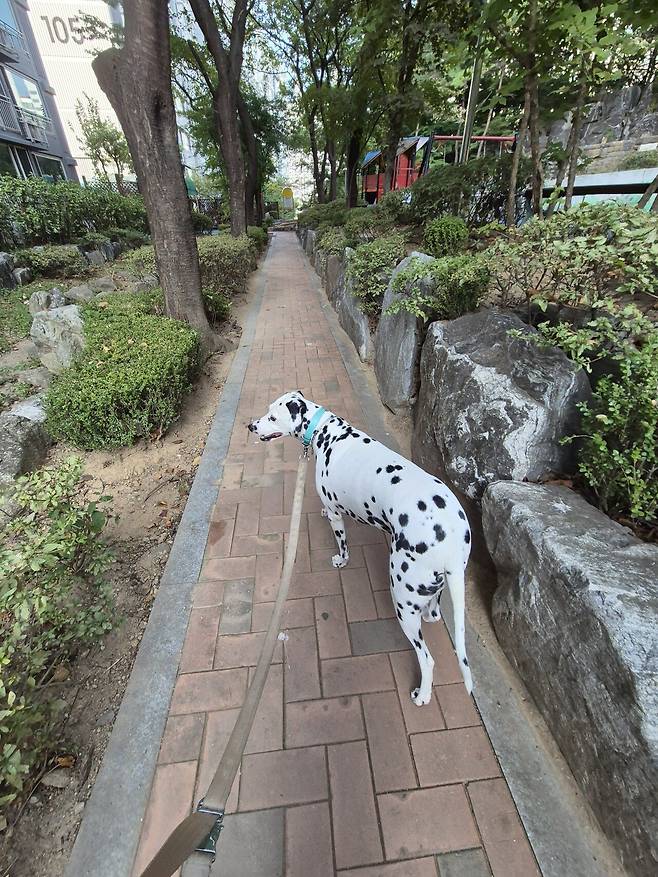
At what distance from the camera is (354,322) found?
19.5ft

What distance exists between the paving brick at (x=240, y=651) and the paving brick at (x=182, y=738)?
0.84ft

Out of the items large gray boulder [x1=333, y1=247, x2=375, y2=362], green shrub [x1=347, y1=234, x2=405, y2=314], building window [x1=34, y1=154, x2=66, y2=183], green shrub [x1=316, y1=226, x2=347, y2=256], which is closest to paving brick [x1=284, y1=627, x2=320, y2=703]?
large gray boulder [x1=333, y1=247, x2=375, y2=362]

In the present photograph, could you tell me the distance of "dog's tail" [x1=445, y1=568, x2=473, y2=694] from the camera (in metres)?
1.54

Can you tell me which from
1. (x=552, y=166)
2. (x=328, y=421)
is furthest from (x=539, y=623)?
(x=552, y=166)

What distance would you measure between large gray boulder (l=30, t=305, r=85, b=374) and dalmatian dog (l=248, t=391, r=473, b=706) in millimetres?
3717

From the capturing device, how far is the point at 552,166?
7148mm

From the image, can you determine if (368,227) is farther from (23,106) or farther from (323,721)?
(23,106)

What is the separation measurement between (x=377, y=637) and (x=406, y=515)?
894mm

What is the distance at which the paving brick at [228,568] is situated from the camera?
2547 millimetres

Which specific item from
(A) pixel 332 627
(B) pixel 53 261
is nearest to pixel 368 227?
(B) pixel 53 261


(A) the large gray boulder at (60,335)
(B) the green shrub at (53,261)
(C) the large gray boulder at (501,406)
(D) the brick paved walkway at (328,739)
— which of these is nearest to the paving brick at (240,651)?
(D) the brick paved walkway at (328,739)

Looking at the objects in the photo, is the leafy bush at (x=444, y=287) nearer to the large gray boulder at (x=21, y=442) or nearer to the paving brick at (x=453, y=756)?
the paving brick at (x=453, y=756)

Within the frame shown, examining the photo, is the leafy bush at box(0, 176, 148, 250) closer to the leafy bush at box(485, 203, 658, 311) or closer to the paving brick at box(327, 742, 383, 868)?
the leafy bush at box(485, 203, 658, 311)

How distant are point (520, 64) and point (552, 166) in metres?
4.10
